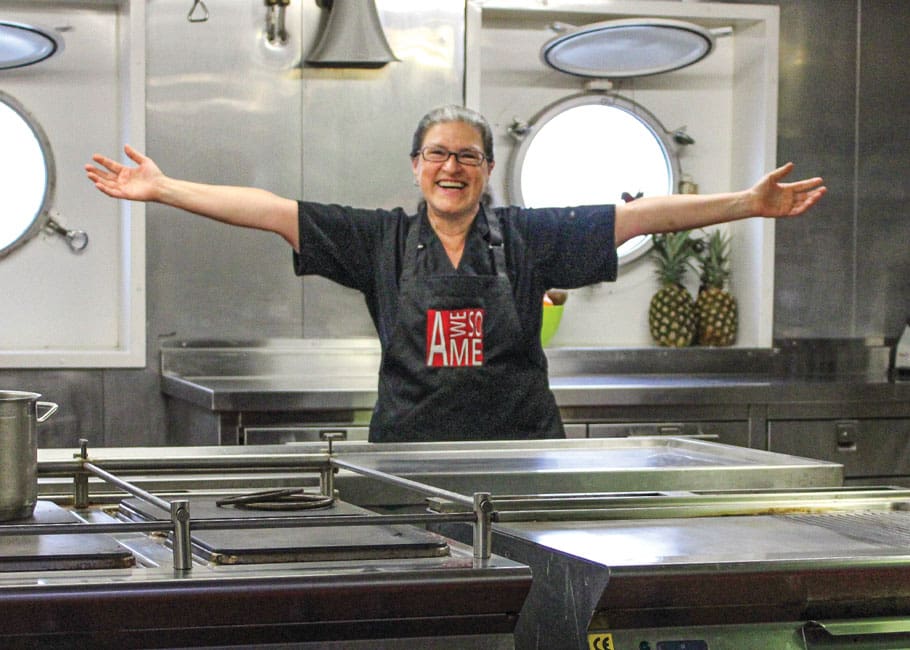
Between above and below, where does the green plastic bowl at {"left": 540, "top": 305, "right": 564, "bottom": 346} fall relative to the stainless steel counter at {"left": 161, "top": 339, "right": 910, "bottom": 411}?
above

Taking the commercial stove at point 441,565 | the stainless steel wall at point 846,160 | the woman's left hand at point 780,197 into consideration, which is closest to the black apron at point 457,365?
the woman's left hand at point 780,197

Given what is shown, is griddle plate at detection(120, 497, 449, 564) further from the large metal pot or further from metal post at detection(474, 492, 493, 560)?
the large metal pot

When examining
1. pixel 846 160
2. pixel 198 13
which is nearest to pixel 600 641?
pixel 198 13

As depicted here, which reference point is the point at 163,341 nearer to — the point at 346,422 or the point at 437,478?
the point at 346,422

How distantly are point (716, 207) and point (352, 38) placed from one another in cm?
198

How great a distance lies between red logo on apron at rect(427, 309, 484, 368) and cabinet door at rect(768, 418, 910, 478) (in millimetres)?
1668

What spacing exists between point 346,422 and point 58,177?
1.61 m

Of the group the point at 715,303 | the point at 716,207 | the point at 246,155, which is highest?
the point at 246,155

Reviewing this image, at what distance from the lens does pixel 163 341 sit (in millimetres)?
4434

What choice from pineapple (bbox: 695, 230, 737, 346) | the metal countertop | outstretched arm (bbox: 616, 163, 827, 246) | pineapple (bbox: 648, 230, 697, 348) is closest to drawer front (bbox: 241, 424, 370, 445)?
the metal countertop

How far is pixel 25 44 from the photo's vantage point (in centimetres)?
410

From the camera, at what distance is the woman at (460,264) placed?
2.95m

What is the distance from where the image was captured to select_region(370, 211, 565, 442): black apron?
2.95m

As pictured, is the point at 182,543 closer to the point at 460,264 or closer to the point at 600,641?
the point at 600,641
